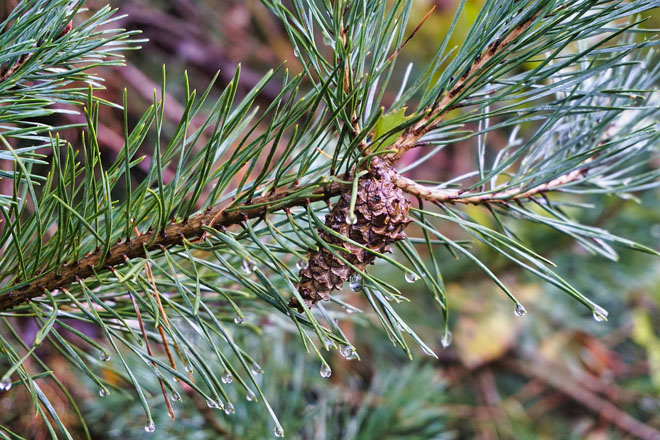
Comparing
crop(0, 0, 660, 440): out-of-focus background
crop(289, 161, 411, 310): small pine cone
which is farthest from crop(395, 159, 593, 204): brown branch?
crop(0, 0, 660, 440): out-of-focus background

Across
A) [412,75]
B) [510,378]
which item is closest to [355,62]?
[510,378]

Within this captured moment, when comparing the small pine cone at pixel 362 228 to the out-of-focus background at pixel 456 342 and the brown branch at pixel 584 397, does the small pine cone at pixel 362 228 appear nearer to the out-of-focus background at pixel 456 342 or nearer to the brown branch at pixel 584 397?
the out-of-focus background at pixel 456 342

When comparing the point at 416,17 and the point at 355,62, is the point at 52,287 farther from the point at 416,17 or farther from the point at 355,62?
the point at 416,17

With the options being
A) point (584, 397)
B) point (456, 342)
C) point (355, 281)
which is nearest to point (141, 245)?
point (355, 281)

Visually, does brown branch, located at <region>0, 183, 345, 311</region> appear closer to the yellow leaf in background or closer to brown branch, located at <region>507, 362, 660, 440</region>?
the yellow leaf in background

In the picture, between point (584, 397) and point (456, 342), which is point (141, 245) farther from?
point (584, 397)

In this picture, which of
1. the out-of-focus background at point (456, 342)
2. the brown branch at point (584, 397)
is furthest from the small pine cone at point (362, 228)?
the brown branch at point (584, 397)
